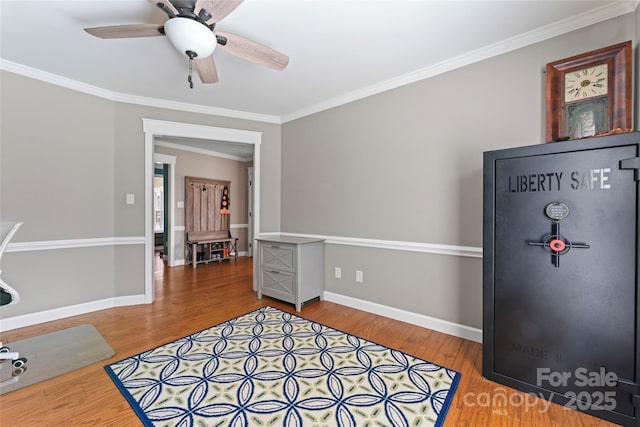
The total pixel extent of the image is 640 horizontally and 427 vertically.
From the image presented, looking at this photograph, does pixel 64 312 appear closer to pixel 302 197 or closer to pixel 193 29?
pixel 302 197

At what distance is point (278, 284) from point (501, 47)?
3194 millimetres

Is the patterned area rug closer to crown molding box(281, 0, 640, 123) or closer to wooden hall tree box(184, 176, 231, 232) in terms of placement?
crown molding box(281, 0, 640, 123)

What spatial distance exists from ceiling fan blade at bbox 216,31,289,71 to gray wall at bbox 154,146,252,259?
422 centimetres

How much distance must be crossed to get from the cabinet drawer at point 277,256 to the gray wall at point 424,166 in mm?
528

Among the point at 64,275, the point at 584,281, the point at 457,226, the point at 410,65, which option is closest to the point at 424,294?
the point at 457,226

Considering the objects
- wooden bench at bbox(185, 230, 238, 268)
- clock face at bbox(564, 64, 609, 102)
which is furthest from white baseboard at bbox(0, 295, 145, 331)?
clock face at bbox(564, 64, 609, 102)

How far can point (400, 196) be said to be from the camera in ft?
9.49

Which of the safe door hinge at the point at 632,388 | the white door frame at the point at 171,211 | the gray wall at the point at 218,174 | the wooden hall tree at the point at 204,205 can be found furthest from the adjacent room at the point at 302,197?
the gray wall at the point at 218,174

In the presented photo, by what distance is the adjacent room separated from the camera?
1.66 m

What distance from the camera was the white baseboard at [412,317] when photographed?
247cm

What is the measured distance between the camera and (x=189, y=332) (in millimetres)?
2617

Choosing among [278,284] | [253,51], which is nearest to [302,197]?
[278,284]

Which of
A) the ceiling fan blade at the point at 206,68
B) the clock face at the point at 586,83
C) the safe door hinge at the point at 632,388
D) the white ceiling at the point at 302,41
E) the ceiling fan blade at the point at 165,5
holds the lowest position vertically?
the safe door hinge at the point at 632,388

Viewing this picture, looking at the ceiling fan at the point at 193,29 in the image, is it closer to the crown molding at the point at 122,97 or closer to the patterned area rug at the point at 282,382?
the crown molding at the point at 122,97
